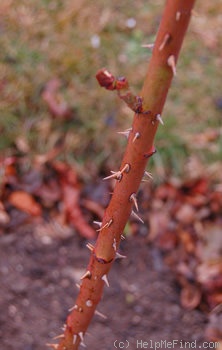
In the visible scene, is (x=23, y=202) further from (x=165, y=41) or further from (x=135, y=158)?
(x=165, y=41)

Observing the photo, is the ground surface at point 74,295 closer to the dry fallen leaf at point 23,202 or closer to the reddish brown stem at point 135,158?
the dry fallen leaf at point 23,202

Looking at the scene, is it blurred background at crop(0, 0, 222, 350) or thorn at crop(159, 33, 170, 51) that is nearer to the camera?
thorn at crop(159, 33, 170, 51)

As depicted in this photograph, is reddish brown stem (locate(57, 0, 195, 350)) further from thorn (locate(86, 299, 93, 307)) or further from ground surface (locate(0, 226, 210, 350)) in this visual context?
ground surface (locate(0, 226, 210, 350))

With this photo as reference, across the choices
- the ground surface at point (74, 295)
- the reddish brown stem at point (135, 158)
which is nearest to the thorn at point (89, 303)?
the reddish brown stem at point (135, 158)

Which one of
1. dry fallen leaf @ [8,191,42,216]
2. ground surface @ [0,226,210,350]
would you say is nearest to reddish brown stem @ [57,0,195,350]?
ground surface @ [0,226,210,350]

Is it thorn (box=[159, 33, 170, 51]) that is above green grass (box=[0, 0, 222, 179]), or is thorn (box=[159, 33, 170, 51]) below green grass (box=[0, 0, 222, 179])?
below

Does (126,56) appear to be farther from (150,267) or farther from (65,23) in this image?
(150,267)

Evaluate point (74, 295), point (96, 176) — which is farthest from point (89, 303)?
point (96, 176)
